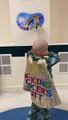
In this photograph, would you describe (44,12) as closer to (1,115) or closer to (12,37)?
(12,37)

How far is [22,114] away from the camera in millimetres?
1833

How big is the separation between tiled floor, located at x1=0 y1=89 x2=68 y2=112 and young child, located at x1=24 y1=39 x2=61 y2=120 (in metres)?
0.47

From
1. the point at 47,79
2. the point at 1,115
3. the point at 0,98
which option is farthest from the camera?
the point at 0,98

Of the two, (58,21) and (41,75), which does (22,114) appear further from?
(58,21)

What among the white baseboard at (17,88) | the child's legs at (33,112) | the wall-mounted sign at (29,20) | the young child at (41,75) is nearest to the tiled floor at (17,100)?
the white baseboard at (17,88)

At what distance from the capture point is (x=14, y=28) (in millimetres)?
2014

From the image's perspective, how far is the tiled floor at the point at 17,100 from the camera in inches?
78.0

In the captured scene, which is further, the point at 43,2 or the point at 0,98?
the point at 0,98

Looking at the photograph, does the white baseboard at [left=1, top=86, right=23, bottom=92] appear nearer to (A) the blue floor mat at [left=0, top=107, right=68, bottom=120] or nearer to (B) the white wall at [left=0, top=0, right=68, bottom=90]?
(B) the white wall at [left=0, top=0, right=68, bottom=90]

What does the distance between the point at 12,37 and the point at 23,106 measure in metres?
0.62

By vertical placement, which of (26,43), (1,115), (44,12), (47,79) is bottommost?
(1,115)

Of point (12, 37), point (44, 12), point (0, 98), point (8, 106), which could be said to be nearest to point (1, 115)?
point (8, 106)

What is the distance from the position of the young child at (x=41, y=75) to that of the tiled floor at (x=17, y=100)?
1.53 ft

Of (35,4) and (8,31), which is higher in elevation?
(35,4)
